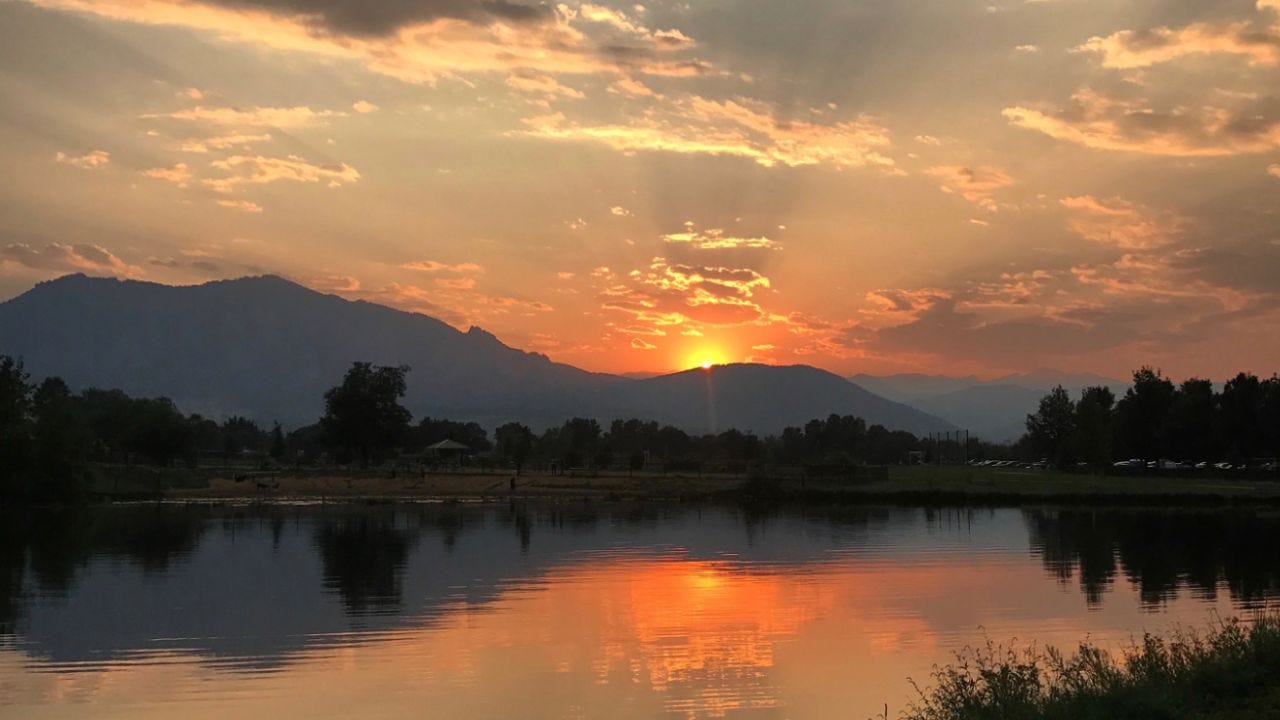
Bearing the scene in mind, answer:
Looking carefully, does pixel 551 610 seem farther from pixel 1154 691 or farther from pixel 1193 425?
pixel 1193 425

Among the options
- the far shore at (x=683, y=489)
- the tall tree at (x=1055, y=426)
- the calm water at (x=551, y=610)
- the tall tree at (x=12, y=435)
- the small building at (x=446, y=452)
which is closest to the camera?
the calm water at (x=551, y=610)

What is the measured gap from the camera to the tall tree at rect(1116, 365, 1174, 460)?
140625mm

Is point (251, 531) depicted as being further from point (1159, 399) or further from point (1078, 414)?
point (1159, 399)

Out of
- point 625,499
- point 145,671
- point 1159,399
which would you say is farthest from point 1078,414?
point 145,671

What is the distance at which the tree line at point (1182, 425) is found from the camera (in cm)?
12731

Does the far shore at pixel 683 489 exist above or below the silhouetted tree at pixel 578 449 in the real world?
below

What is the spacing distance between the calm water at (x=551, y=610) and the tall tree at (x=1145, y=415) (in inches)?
3093

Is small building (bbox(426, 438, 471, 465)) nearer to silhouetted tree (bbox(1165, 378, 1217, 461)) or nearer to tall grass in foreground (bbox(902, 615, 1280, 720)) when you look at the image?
silhouetted tree (bbox(1165, 378, 1217, 461))

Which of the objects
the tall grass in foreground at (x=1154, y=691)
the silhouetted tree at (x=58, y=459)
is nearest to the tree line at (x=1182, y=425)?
the silhouetted tree at (x=58, y=459)

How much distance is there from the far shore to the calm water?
29085mm

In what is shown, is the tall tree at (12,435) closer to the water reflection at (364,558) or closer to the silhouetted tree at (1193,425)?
the water reflection at (364,558)

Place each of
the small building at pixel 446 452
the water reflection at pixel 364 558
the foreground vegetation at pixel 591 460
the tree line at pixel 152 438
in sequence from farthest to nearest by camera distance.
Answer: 1. the small building at pixel 446 452
2. the foreground vegetation at pixel 591 460
3. the tree line at pixel 152 438
4. the water reflection at pixel 364 558

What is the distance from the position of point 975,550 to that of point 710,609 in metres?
25.1

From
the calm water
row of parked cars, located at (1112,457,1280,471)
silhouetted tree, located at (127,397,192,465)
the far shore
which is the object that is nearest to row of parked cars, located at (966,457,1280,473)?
row of parked cars, located at (1112,457,1280,471)
